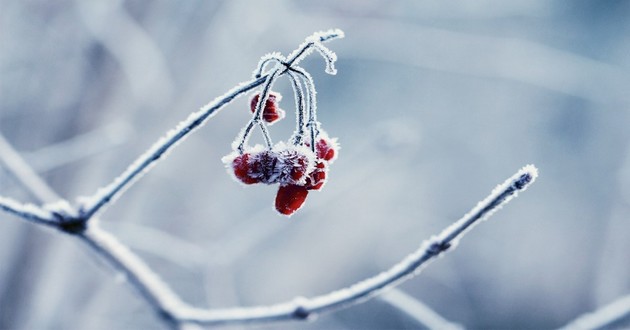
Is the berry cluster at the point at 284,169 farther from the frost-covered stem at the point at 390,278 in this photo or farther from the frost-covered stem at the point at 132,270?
the frost-covered stem at the point at 132,270

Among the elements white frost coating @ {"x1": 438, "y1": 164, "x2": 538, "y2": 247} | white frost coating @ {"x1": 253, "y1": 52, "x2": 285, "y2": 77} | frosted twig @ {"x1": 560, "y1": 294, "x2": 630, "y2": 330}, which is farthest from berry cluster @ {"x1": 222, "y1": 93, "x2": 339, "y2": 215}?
frosted twig @ {"x1": 560, "y1": 294, "x2": 630, "y2": 330}

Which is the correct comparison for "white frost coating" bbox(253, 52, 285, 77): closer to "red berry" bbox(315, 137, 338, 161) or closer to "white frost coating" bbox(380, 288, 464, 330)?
"red berry" bbox(315, 137, 338, 161)

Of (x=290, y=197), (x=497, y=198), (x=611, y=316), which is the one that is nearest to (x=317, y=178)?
(x=290, y=197)

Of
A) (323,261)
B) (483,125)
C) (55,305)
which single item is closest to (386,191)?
(323,261)

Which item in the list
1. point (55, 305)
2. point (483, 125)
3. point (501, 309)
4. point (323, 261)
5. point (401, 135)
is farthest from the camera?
point (483, 125)

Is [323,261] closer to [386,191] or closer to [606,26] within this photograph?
[386,191]

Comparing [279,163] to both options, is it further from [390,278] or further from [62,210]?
[62,210]

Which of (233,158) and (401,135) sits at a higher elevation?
(401,135)
